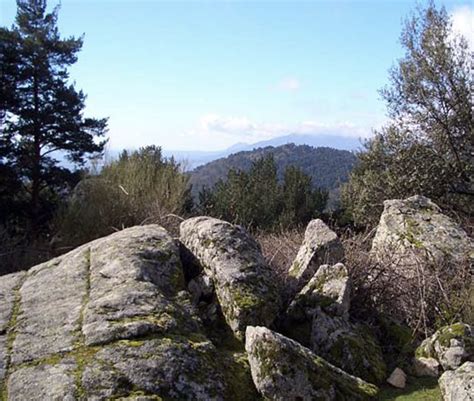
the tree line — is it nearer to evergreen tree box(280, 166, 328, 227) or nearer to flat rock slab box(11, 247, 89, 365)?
evergreen tree box(280, 166, 328, 227)

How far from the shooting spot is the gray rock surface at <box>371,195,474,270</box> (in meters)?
7.71

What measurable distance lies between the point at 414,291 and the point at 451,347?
157 cm

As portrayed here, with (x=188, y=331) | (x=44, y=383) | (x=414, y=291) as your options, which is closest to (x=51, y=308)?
(x=44, y=383)

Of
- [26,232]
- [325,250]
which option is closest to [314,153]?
[26,232]

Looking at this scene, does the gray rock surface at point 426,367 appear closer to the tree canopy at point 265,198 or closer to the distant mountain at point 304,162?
the tree canopy at point 265,198

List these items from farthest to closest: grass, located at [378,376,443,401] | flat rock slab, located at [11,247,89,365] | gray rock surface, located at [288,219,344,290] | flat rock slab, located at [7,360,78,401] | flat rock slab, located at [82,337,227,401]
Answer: gray rock surface, located at [288,219,344,290]
grass, located at [378,376,443,401]
flat rock slab, located at [11,247,89,365]
flat rock slab, located at [82,337,227,401]
flat rock slab, located at [7,360,78,401]

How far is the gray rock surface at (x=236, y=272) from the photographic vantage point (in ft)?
17.9

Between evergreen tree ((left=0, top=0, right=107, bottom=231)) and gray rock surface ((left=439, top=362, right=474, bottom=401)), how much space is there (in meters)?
13.6

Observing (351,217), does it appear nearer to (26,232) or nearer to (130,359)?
(26,232)

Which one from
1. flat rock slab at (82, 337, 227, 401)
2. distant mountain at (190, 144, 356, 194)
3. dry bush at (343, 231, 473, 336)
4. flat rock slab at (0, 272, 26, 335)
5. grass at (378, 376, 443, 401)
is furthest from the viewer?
distant mountain at (190, 144, 356, 194)

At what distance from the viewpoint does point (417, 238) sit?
8211 millimetres

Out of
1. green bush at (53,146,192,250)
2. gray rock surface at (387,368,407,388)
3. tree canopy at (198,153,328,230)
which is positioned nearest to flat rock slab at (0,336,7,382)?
gray rock surface at (387,368,407,388)

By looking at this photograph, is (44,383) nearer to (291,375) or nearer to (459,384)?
(291,375)

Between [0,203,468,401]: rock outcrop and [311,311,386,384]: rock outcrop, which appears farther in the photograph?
[311,311,386,384]: rock outcrop
